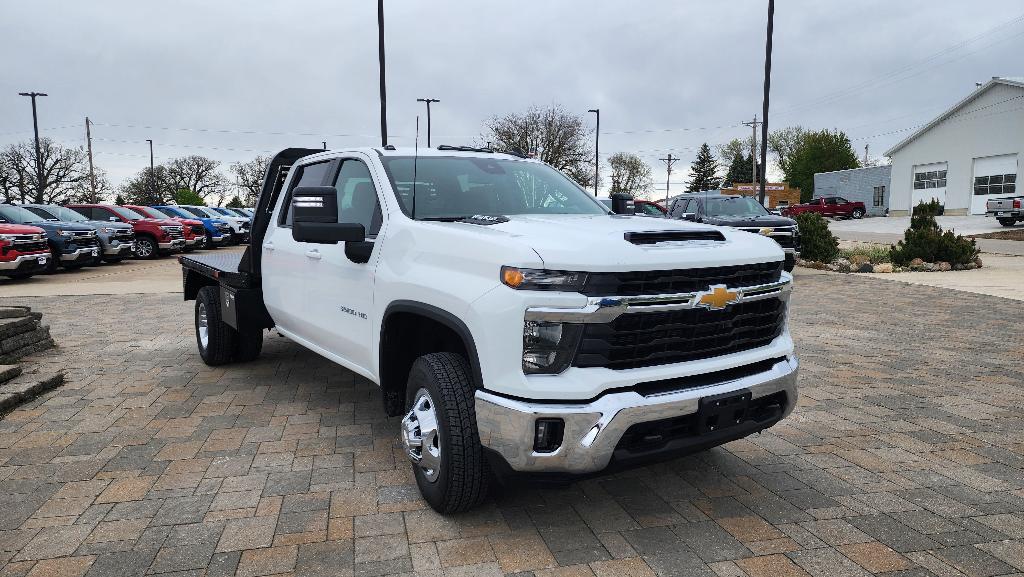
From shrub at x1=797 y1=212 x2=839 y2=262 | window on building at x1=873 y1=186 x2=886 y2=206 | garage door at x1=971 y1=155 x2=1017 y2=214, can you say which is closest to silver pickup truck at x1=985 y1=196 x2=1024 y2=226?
garage door at x1=971 y1=155 x2=1017 y2=214

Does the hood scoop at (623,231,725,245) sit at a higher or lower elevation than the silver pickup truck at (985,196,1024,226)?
lower

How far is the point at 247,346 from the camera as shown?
6.51m

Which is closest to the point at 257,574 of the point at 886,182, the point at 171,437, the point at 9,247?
the point at 171,437

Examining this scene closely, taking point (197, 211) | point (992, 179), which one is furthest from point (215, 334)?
point (992, 179)

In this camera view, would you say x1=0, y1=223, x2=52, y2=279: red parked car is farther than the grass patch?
No

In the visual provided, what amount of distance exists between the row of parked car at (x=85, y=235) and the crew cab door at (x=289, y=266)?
679 centimetres

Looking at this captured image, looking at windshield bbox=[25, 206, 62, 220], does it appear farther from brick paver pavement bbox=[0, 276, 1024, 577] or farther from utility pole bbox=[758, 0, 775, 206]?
utility pole bbox=[758, 0, 775, 206]

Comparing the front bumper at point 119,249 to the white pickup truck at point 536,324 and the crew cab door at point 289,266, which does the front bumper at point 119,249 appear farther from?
the white pickup truck at point 536,324

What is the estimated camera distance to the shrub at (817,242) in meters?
16.6

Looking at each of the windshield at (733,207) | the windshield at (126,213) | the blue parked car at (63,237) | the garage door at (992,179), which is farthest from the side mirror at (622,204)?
the garage door at (992,179)

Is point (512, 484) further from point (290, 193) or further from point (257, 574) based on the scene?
point (290, 193)

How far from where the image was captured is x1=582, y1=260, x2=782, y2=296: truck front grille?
281cm

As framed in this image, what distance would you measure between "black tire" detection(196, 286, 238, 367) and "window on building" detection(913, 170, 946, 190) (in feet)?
149

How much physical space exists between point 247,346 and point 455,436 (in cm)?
405
